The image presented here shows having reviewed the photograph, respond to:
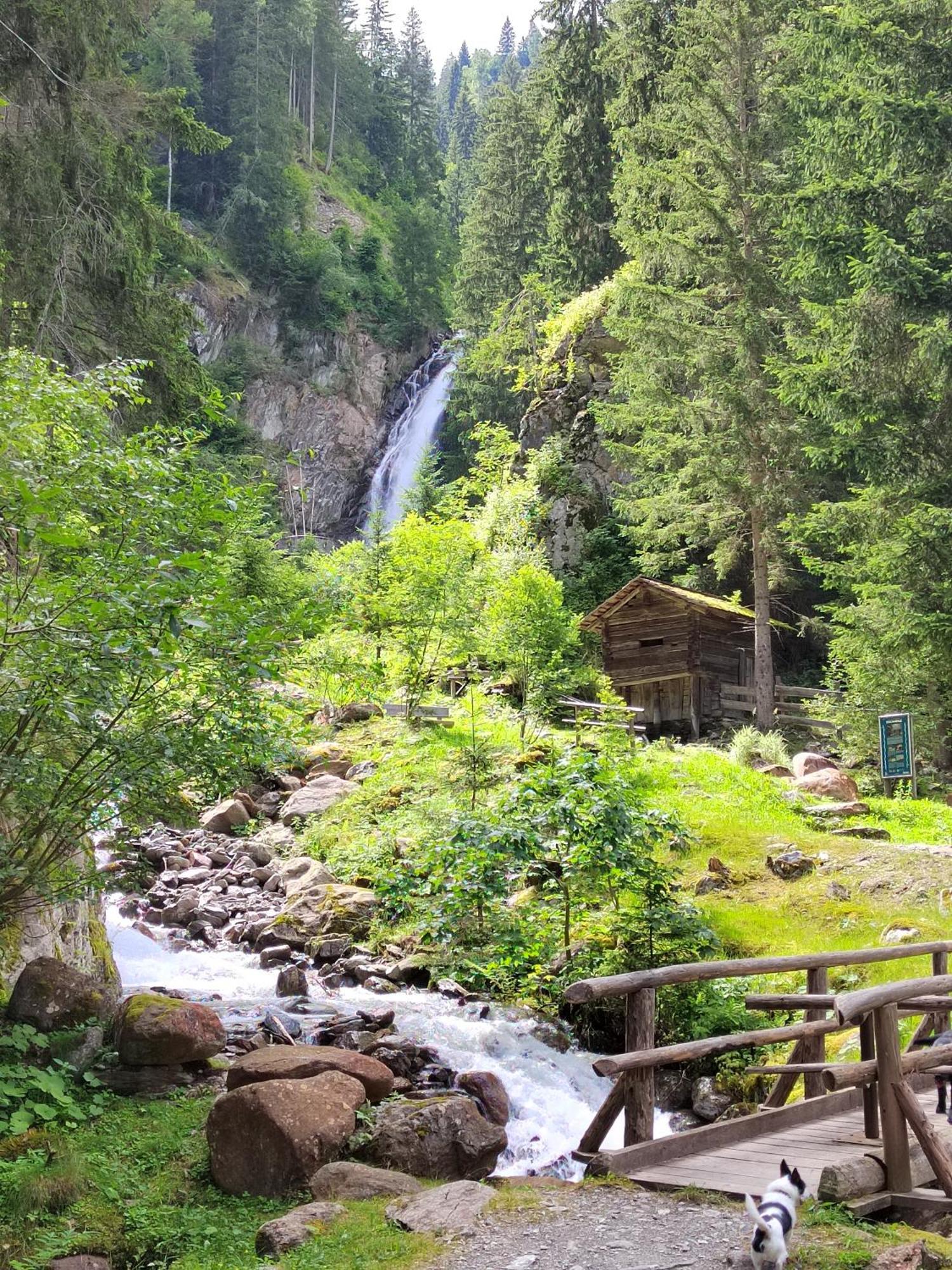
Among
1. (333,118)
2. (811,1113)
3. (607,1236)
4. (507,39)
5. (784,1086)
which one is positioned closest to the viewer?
(607,1236)

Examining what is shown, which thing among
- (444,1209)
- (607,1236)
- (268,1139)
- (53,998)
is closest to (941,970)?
(607,1236)

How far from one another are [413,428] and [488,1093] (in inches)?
1807

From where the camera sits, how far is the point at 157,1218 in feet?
20.5

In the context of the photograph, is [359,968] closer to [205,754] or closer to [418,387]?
[205,754]

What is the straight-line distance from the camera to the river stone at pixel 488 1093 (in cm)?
855

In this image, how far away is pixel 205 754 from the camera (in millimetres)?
7609

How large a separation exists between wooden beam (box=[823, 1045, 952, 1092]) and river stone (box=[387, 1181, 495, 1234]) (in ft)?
6.45

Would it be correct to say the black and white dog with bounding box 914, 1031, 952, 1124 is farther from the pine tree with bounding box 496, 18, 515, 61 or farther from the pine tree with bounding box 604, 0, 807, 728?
the pine tree with bounding box 496, 18, 515, 61

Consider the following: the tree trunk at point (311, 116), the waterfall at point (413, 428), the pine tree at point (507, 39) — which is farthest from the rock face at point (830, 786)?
the pine tree at point (507, 39)

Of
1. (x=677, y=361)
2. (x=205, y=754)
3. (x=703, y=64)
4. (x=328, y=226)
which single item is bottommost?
(x=205, y=754)

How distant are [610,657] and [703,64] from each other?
14.8 meters

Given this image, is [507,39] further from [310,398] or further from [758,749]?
[758,749]

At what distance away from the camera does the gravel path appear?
486 cm

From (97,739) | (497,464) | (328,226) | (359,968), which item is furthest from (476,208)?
(97,739)
